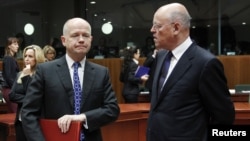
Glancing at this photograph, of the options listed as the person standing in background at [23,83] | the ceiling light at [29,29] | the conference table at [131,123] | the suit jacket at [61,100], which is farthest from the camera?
the ceiling light at [29,29]

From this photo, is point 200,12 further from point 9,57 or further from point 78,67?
point 78,67

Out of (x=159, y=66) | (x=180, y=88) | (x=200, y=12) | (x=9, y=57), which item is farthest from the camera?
(x=200, y=12)

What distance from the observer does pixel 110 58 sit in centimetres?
904

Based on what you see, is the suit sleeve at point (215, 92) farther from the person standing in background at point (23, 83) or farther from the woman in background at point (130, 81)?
the woman in background at point (130, 81)

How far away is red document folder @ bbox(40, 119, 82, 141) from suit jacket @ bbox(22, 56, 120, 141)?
4cm

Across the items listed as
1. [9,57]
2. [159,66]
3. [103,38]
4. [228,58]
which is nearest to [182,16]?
[159,66]

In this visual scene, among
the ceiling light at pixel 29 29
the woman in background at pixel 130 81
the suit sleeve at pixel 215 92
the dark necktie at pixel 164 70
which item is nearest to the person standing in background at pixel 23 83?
the dark necktie at pixel 164 70

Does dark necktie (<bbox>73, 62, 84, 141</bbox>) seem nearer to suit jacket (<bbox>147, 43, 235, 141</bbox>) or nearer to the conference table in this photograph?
suit jacket (<bbox>147, 43, 235, 141</bbox>)

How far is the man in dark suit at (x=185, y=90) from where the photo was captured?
1972mm

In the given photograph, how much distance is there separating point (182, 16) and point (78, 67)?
25.4 inches

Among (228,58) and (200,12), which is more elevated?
(200,12)

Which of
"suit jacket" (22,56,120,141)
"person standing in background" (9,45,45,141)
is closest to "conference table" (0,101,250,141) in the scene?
"person standing in background" (9,45,45,141)

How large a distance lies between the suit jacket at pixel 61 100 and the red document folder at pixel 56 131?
4 cm

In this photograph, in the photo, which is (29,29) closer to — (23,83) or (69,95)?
(23,83)
